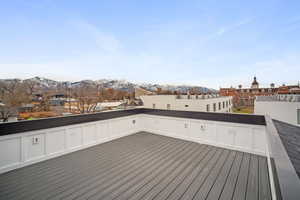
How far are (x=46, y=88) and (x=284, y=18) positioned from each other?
11.5 metres

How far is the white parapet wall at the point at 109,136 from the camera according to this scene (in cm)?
318

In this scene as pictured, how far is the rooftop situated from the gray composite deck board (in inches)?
0.6

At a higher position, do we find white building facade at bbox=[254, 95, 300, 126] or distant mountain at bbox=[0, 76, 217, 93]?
distant mountain at bbox=[0, 76, 217, 93]

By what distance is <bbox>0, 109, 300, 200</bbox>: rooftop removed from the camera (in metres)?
2.27

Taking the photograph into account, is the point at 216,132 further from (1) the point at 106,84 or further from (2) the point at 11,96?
(1) the point at 106,84

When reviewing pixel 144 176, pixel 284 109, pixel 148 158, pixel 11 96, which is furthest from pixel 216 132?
pixel 11 96

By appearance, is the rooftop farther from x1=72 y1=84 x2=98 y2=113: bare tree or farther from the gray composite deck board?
x1=72 y1=84 x2=98 y2=113: bare tree

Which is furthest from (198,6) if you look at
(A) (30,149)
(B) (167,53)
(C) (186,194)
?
(A) (30,149)

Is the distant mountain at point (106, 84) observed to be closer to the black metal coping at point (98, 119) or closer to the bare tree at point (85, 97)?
the bare tree at point (85, 97)

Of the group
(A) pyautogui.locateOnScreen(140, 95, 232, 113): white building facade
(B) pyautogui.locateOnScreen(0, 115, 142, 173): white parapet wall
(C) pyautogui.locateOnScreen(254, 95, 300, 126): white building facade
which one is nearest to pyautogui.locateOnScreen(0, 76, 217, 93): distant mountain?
(A) pyautogui.locateOnScreen(140, 95, 232, 113): white building facade

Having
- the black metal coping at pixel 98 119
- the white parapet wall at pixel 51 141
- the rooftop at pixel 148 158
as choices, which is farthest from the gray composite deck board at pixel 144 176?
the black metal coping at pixel 98 119

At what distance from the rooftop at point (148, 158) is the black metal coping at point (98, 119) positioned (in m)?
0.02

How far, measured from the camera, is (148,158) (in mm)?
3602

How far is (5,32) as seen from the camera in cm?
462
